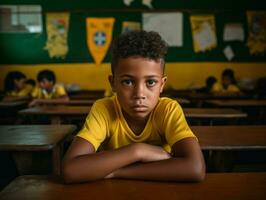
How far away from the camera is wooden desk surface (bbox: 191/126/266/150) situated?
1.46m

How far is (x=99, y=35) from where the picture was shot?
5.99 m

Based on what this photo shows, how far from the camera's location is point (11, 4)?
5.89 metres

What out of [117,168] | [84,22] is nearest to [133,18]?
[84,22]

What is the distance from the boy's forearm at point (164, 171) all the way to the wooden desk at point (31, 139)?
0.58 metres

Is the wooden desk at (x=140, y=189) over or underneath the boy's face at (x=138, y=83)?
underneath

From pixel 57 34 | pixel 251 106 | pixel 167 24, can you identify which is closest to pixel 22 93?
pixel 57 34

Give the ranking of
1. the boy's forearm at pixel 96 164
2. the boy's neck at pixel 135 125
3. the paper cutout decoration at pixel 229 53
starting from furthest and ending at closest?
the paper cutout decoration at pixel 229 53 → the boy's neck at pixel 135 125 → the boy's forearm at pixel 96 164

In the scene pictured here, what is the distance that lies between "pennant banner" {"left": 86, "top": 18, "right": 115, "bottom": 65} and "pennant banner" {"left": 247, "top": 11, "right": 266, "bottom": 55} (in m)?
2.49

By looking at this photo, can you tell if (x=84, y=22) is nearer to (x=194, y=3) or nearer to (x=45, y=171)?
(x=194, y=3)

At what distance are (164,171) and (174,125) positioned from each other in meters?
0.27

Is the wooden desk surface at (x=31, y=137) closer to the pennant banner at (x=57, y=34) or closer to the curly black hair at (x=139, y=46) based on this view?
the curly black hair at (x=139, y=46)

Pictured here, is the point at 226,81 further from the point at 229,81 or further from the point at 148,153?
the point at 148,153

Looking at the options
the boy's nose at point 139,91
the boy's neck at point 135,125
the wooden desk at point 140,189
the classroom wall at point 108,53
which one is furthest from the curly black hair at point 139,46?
the classroom wall at point 108,53

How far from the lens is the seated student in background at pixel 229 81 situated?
5470mm
